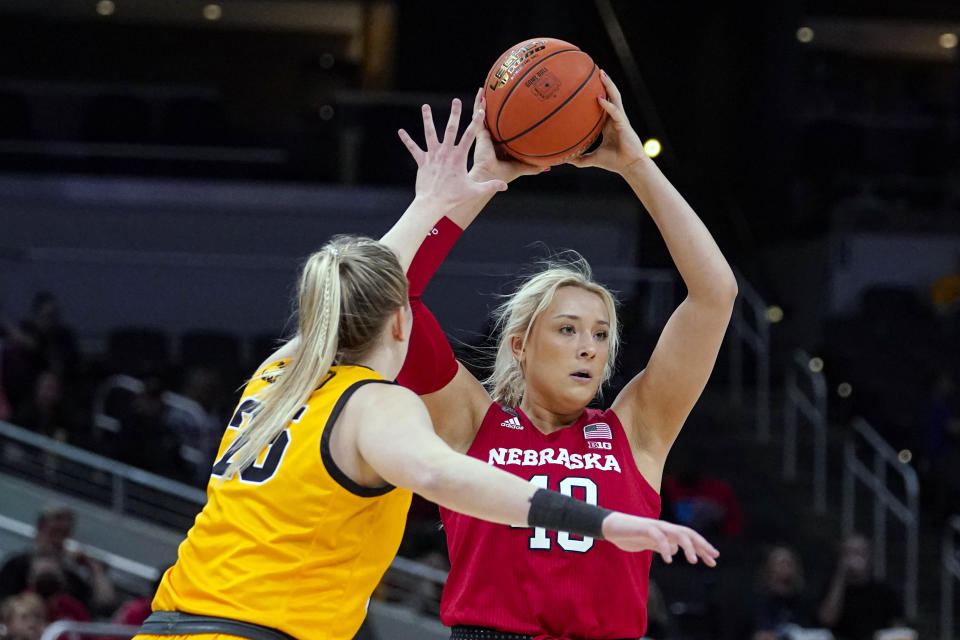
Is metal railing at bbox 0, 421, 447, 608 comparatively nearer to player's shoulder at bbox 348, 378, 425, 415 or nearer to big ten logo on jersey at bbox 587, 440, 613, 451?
big ten logo on jersey at bbox 587, 440, 613, 451

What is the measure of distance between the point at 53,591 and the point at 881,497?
595 centimetres

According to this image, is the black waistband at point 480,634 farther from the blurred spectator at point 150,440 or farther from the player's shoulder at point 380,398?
the blurred spectator at point 150,440

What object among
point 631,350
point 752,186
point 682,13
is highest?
point 682,13

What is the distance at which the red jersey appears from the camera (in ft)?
10.1

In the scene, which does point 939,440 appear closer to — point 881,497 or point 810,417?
point 810,417

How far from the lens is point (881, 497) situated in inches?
402

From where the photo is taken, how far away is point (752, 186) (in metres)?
15.7

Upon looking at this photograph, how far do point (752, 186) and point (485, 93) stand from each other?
12545mm

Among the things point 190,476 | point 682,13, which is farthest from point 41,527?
point 682,13

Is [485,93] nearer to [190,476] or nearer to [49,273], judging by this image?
[190,476]

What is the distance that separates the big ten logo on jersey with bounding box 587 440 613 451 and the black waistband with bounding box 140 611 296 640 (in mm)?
982

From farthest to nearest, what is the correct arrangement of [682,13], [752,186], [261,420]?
[682,13], [752,186], [261,420]

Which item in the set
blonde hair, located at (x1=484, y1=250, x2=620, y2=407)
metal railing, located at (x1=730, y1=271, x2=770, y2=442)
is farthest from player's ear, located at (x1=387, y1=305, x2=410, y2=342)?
metal railing, located at (x1=730, y1=271, x2=770, y2=442)

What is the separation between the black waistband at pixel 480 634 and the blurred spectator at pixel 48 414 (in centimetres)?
719
